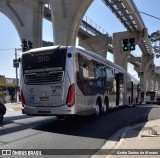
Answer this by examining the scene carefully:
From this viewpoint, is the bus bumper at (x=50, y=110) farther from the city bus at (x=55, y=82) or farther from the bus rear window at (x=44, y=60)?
the bus rear window at (x=44, y=60)

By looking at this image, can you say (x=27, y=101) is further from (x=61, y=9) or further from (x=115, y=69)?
(x=61, y=9)

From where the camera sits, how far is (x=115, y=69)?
75.1 ft

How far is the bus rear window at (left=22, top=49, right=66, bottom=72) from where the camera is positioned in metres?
12.9

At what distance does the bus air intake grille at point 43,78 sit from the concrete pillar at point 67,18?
1881 centimetres

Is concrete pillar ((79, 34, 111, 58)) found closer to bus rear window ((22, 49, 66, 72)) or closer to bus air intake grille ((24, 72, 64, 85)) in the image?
bus rear window ((22, 49, 66, 72))

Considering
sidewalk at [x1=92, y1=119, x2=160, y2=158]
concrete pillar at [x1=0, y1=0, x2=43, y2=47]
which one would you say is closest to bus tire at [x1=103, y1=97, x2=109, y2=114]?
sidewalk at [x1=92, y1=119, x2=160, y2=158]

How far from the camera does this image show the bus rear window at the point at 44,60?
1285 cm

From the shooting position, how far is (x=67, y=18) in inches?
1262

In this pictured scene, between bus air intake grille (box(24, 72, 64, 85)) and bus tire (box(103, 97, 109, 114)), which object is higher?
bus air intake grille (box(24, 72, 64, 85))

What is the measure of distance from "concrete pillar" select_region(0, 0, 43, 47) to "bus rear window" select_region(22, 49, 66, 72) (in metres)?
30.1

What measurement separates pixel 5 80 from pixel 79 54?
51.9 meters

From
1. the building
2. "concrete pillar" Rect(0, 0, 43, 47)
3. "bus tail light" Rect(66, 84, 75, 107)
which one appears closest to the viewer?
"bus tail light" Rect(66, 84, 75, 107)

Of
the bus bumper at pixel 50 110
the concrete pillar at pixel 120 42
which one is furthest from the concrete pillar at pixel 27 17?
the bus bumper at pixel 50 110


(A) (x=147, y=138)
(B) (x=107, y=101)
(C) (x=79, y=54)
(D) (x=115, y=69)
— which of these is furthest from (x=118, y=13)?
(A) (x=147, y=138)
